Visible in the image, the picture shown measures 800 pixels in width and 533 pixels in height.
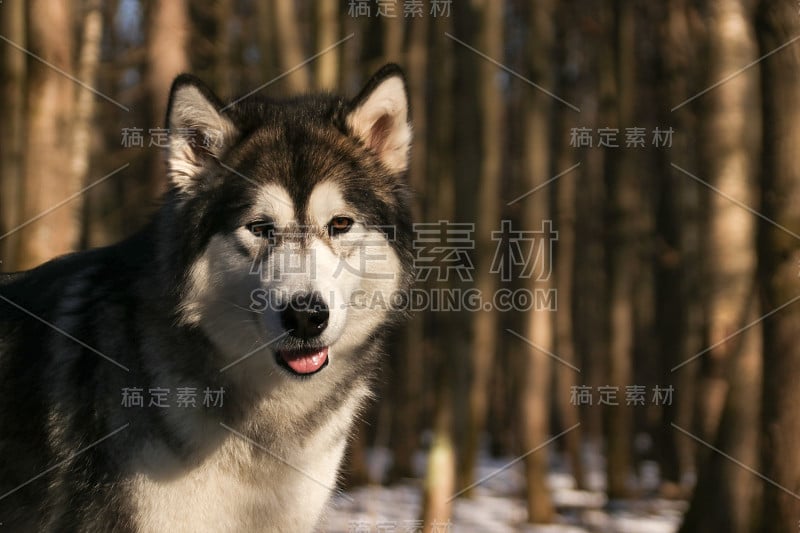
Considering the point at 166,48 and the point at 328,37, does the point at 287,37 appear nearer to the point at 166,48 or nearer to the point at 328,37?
the point at 328,37

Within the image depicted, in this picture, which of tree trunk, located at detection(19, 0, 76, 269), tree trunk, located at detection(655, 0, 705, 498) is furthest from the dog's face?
tree trunk, located at detection(655, 0, 705, 498)

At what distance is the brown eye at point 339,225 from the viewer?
4.05 metres

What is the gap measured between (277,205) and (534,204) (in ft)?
27.3

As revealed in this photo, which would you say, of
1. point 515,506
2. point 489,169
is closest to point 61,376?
point 489,169

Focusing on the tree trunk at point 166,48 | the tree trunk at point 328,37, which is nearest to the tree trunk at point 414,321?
the tree trunk at point 328,37

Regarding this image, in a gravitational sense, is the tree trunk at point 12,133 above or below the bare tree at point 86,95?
below

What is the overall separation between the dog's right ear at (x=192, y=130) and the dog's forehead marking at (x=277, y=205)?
39cm

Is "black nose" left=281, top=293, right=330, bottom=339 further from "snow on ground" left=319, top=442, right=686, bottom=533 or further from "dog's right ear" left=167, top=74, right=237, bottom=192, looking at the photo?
"snow on ground" left=319, top=442, right=686, bottom=533

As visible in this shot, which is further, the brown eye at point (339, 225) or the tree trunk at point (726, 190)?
the tree trunk at point (726, 190)

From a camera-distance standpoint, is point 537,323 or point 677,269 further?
point 677,269

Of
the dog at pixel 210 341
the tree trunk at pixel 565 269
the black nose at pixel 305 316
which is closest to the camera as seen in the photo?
the black nose at pixel 305 316

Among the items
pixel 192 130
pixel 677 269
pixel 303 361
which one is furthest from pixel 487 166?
pixel 303 361

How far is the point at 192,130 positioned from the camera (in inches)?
161

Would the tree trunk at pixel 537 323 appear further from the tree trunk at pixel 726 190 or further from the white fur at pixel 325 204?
the white fur at pixel 325 204
